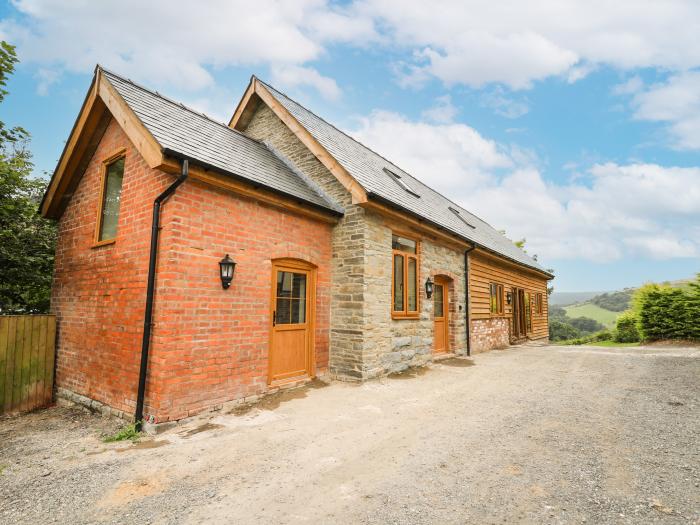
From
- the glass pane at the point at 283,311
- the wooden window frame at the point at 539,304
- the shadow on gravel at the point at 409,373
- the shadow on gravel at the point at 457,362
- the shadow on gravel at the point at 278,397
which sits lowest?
the shadow on gravel at the point at 278,397

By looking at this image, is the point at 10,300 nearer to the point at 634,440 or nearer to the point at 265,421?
the point at 265,421

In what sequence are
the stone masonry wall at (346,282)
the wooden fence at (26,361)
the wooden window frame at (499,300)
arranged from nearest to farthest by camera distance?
the wooden fence at (26,361), the stone masonry wall at (346,282), the wooden window frame at (499,300)

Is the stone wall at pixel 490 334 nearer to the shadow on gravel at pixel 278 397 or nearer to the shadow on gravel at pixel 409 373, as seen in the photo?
the shadow on gravel at pixel 409 373

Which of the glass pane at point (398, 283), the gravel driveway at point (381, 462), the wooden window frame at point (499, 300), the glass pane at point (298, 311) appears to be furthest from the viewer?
the wooden window frame at point (499, 300)

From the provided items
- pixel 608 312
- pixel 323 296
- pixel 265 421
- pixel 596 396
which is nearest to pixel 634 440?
pixel 596 396

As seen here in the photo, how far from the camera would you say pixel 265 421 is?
4.84m

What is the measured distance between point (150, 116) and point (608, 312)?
57930 mm

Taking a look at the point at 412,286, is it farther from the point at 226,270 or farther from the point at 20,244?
the point at 20,244

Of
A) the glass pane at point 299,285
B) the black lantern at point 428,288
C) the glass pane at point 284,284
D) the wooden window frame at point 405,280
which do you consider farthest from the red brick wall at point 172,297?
the black lantern at point 428,288

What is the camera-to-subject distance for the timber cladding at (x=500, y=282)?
38.8 feet

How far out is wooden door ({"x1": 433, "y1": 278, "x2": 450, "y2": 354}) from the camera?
10.1m

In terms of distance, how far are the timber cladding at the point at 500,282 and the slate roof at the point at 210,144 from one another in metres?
6.38

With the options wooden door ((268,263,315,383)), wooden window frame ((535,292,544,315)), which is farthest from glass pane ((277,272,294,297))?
wooden window frame ((535,292,544,315))

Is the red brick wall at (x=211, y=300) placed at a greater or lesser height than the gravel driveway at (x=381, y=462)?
greater
